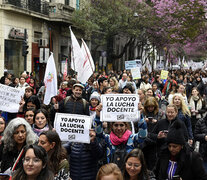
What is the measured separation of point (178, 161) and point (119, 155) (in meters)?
0.87

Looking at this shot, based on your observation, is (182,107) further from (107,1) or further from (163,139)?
(107,1)

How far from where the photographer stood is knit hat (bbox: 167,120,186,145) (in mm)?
4043

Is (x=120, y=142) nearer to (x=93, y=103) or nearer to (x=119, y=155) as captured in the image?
(x=119, y=155)

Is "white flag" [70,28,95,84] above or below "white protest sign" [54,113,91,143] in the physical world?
above

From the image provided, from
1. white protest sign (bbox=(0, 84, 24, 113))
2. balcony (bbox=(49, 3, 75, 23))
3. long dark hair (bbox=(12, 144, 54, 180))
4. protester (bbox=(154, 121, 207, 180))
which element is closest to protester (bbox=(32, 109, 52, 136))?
white protest sign (bbox=(0, 84, 24, 113))

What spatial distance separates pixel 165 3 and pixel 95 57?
1078cm

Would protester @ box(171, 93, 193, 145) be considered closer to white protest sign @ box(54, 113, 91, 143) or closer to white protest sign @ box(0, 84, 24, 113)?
white protest sign @ box(54, 113, 91, 143)

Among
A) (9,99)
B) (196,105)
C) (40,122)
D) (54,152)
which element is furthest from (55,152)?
(196,105)

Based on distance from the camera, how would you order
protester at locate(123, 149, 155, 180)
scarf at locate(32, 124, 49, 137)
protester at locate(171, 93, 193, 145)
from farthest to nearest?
protester at locate(171, 93, 193, 145) → scarf at locate(32, 124, 49, 137) → protester at locate(123, 149, 155, 180)

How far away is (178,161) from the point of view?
4.01 metres

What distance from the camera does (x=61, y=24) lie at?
2634 cm

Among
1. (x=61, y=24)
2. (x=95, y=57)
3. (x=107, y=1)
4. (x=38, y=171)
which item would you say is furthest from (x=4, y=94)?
(x=95, y=57)

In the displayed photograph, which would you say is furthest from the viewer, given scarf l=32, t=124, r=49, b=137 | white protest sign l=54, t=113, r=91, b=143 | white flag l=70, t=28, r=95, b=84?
white flag l=70, t=28, r=95, b=84

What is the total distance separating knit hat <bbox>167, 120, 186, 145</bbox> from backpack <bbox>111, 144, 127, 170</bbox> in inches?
29.3
